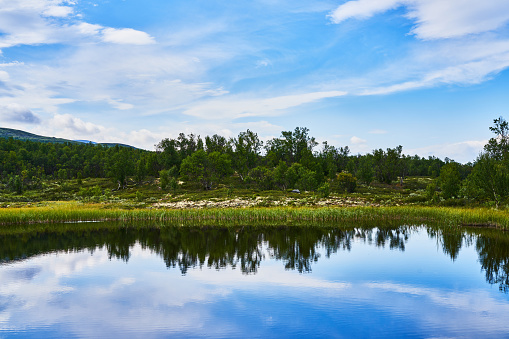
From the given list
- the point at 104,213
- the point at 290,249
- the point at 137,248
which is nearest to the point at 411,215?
the point at 290,249

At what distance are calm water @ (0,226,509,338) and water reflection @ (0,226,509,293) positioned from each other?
6.3 inches

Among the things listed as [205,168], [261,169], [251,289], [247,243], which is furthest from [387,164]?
[251,289]

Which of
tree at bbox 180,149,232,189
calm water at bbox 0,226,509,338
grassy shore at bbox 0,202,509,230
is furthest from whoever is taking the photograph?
tree at bbox 180,149,232,189

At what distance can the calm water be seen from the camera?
14062 millimetres

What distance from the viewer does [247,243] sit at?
3169cm

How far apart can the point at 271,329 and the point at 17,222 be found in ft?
143

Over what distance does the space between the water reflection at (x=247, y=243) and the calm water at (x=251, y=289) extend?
0.53 feet

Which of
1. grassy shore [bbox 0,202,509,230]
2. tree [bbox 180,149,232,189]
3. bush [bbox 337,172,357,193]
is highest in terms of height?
tree [bbox 180,149,232,189]

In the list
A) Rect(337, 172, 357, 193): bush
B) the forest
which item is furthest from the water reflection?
Rect(337, 172, 357, 193): bush

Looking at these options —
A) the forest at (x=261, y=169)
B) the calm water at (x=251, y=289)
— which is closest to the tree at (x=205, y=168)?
the forest at (x=261, y=169)

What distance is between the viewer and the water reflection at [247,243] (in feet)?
81.5

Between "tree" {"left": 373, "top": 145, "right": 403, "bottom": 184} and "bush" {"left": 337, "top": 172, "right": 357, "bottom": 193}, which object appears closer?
"bush" {"left": 337, "top": 172, "right": 357, "bottom": 193}

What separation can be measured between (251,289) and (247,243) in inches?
506

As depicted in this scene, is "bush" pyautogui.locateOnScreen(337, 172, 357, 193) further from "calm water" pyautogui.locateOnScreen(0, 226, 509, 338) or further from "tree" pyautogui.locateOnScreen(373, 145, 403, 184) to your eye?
"calm water" pyautogui.locateOnScreen(0, 226, 509, 338)
